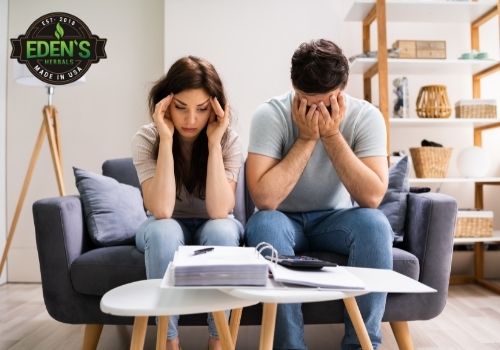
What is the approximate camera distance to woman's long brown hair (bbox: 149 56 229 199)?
1.68 metres

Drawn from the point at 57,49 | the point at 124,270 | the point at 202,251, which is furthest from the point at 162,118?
the point at 57,49

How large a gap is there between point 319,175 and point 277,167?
0.19m

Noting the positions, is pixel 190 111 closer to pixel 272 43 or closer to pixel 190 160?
pixel 190 160

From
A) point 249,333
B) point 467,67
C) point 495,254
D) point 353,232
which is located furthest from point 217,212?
point 495,254

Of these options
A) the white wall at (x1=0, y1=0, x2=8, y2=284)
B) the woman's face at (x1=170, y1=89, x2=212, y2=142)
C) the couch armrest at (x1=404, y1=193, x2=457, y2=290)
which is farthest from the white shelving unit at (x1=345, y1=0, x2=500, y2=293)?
the white wall at (x1=0, y1=0, x2=8, y2=284)

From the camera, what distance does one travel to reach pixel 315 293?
93 cm

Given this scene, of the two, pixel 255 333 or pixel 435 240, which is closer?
pixel 435 240

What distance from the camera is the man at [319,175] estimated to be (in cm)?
148

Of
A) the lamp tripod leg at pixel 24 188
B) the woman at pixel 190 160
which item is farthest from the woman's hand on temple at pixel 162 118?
the lamp tripod leg at pixel 24 188

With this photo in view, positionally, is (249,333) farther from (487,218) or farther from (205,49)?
(205,49)

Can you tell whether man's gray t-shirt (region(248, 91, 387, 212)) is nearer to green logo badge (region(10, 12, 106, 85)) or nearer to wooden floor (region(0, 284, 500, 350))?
wooden floor (region(0, 284, 500, 350))

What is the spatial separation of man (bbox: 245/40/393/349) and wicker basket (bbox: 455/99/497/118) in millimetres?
1494

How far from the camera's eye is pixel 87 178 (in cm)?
198

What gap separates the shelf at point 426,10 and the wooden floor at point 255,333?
1.68 m
